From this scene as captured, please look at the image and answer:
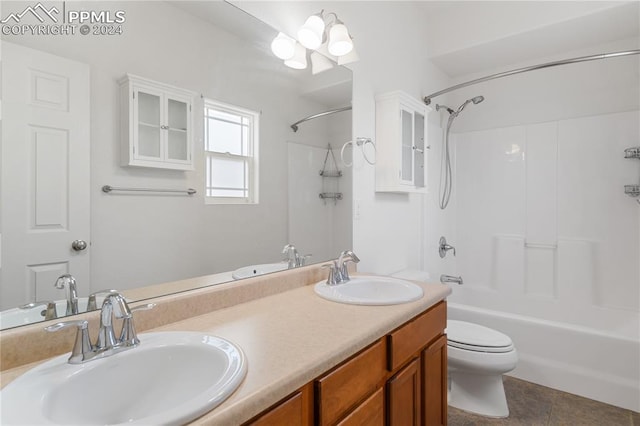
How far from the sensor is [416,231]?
2660 millimetres

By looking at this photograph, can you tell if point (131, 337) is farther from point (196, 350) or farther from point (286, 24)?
point (286, 24)

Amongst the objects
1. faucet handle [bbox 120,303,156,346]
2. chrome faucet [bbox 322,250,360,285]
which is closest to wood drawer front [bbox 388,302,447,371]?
chrome faucet [bbox 322,250,360,285]

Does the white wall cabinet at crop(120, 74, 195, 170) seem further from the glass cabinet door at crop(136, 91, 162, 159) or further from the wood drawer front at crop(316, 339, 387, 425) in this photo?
the wood drawer front at crop(316, 339, 387, 425)

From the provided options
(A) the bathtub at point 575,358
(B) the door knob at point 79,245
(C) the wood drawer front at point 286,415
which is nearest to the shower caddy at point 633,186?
(A) the bathtub at point 575,358

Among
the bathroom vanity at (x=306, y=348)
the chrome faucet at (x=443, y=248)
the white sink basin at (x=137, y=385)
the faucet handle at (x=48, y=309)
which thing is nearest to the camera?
the white sink basin at (x=137, y=385)

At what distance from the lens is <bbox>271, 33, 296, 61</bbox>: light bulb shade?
5.02 feet

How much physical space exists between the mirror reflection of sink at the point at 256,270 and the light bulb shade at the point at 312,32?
1.08m

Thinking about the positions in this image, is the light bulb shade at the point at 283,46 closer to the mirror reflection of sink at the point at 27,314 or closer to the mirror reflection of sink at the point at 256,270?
the mirror reflection of sink at the point at 256,270

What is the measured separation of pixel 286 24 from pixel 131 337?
4.80ft

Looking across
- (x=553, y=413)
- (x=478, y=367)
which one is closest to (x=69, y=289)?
(x=478, y=367)

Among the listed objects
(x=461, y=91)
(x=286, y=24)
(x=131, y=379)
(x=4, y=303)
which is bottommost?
(x=131, y=379)

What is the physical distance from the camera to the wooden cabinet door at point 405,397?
1154mm

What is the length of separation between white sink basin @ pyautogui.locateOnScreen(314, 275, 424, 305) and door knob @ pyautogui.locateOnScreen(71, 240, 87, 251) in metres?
0.85

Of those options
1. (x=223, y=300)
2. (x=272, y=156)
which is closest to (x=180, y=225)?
(x=223, y=300)
